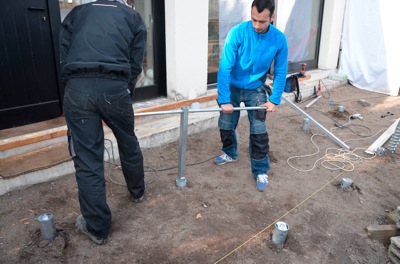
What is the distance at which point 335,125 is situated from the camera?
5465mm

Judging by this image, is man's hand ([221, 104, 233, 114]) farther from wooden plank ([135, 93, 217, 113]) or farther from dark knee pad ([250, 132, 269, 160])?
wooden plank ([135, 93, 217, 113])

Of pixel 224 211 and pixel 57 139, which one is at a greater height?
pixel 57 139

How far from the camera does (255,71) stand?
10.6 ft

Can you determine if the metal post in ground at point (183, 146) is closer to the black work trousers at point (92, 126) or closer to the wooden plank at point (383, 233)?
the black work trousers at point (92, 126)

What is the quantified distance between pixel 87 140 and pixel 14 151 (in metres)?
1.58

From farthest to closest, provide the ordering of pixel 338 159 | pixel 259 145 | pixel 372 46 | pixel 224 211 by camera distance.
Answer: pixel 372 46 < pixel 338 159 < pixel 259 145 < pixel 224 211

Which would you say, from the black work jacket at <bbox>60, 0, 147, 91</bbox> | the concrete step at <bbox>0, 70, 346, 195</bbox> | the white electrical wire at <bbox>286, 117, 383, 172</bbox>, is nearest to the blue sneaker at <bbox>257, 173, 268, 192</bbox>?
the white electrical wire at <bbox>286, 117, 383, 172</bbox>

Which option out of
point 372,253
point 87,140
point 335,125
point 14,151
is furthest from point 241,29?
point 335,125

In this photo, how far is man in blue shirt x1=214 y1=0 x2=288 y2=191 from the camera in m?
3.10

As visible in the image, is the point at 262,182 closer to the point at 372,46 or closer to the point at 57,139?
the point at 57,139

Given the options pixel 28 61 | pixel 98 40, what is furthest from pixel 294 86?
pixel 98 40

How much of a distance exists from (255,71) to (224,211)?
1.38m

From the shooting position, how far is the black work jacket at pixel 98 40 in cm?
224

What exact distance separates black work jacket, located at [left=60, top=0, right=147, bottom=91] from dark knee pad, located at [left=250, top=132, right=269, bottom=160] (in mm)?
1509
